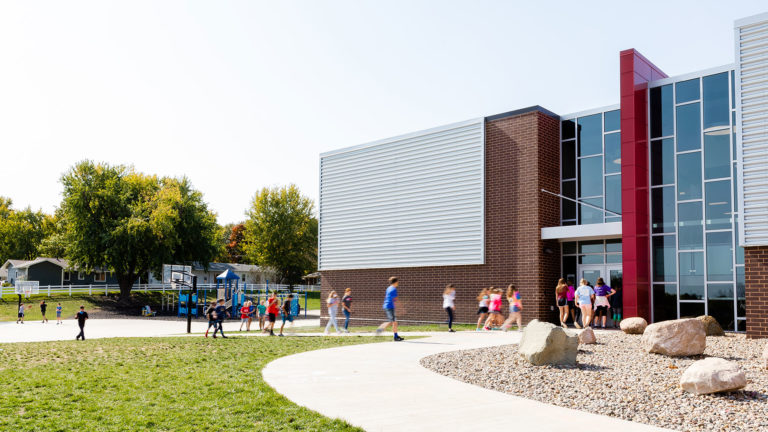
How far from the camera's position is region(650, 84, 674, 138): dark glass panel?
65.9ft

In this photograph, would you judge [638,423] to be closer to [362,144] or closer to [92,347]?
[92,347]

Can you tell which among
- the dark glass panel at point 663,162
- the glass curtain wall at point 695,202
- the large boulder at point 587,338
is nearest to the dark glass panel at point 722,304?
the glass curtain wall at point 695,202

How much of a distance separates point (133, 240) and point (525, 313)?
36.9m

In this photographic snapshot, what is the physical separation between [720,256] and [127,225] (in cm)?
4332

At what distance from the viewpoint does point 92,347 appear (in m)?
16.1

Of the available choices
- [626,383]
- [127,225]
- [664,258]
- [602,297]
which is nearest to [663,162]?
[664,258]

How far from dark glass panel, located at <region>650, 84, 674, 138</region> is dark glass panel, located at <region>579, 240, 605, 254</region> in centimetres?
414

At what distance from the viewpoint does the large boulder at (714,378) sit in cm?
777

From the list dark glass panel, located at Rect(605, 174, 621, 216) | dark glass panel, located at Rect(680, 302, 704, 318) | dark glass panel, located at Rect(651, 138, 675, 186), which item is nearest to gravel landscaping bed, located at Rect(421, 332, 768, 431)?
dark glass panel, located at Rect(680, 302, 704, 318)

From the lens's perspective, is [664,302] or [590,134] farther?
[590,134]

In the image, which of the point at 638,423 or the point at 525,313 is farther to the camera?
the point at 525,313

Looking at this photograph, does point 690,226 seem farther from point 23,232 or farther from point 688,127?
point 23,232

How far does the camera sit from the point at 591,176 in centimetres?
2261

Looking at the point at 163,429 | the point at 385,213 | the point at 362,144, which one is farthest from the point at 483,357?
the point at 362,144
